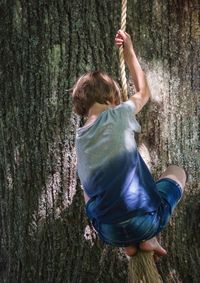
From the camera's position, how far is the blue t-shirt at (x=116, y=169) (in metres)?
3.40

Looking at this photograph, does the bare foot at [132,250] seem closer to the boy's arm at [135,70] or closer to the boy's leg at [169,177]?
the boy's leg at [169,177]

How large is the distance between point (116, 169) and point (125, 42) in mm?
665

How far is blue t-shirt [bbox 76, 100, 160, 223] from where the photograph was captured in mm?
3398

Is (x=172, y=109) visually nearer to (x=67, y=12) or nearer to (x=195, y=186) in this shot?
(x=195, y=186)

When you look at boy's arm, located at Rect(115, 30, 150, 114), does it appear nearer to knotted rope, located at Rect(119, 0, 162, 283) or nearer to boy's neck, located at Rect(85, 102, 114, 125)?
knotted rope, located at Rect(119, 0, 162, 283)

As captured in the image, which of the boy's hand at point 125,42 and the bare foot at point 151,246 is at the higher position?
the boy's hand at point 125,42

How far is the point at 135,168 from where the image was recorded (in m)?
3.45

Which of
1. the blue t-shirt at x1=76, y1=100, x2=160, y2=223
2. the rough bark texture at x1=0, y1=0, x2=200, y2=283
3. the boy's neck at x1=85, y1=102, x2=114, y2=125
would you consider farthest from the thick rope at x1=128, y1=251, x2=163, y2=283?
the boy's neck at x1=85, y1=102, x2=114, y2=125

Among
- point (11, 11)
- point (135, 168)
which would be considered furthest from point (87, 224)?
point (11, 11)

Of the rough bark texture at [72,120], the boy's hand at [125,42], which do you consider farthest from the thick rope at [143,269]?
the boy's hand at [125,42]

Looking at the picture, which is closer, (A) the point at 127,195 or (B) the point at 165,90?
(A) the point at 127,195

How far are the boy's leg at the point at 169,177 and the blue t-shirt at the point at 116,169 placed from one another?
21cm

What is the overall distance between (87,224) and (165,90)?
3.00 feet

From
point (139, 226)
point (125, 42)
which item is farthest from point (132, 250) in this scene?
point (125, 42)
